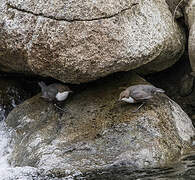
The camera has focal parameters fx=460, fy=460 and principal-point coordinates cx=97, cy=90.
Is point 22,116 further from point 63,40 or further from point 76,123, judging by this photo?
point 63,40

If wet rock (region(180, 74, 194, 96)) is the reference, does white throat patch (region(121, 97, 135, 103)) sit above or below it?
above

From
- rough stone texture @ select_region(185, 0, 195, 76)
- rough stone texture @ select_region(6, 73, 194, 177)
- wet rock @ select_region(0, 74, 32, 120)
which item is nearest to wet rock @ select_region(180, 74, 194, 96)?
rough stone texture @ select_region(185, 0, 195, 76)

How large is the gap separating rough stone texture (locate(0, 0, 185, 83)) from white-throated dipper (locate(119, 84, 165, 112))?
298mm

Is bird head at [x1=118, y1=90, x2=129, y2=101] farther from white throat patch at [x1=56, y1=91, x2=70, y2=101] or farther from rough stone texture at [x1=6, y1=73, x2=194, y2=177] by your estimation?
white throat patch at [x1=56, y1=91, x2=70, y2=101]

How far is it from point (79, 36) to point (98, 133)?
121 centimetres

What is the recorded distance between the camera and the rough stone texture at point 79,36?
220 inches

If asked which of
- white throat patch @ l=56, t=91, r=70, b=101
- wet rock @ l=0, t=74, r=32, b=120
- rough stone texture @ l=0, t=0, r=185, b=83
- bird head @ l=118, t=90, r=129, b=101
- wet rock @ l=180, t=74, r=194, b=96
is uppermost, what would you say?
rough stone texture @ l=0, t=0, r=185, b=83

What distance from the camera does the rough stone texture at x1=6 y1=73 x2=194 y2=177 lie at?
530 cm

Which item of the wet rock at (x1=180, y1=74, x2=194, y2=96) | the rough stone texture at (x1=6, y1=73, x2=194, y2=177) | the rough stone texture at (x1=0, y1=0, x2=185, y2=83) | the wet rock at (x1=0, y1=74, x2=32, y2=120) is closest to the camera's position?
the rough stone texture at (x1=6, y1=73, x2=194, y2=177)

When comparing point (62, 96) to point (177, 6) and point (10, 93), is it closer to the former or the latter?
point (10, 93)

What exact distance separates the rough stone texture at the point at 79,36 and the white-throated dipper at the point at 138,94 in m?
0.30

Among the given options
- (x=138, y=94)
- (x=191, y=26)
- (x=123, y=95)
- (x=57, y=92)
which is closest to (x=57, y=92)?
(x=57, y=92)

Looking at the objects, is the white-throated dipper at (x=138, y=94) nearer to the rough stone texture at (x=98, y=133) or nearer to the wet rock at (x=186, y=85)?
the rough stone texture at (x=98, y=133)

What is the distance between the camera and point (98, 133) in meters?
5.65
